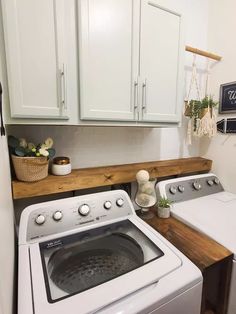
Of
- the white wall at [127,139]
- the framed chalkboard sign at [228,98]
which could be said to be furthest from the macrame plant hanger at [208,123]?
the white wall at [127,139]

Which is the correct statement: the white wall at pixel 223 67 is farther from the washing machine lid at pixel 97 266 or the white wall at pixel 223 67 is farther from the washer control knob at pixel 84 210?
the washer control knob at pixel 84 210

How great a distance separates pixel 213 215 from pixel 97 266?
78 cm

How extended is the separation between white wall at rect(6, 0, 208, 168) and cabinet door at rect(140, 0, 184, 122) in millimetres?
104

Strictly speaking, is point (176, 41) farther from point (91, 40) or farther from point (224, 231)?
point (224, 231)

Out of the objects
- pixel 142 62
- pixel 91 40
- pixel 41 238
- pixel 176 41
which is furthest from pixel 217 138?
pixel 41 238

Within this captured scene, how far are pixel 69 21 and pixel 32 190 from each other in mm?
882

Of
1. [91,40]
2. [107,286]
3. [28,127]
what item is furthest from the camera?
[28,127]

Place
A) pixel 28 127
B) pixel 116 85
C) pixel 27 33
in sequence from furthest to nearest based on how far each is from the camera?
pixel 28 127
pixel 116 85
pixel 27 33

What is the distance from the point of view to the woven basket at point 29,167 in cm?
100

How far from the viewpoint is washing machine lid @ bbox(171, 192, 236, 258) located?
981 mm

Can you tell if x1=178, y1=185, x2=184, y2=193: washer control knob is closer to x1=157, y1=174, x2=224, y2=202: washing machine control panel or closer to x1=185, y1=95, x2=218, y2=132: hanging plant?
x1=157, y1=174, x2=224, y2=202: washing machine control panel

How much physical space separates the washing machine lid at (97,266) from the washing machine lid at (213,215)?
31 centimetres

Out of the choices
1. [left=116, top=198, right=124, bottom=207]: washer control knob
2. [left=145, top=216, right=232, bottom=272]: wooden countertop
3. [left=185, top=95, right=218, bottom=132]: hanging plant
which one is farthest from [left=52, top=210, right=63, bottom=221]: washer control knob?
[left=185, top=95, right=218, bottom=132]: hanging plant

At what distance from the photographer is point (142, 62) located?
112 centimetres
